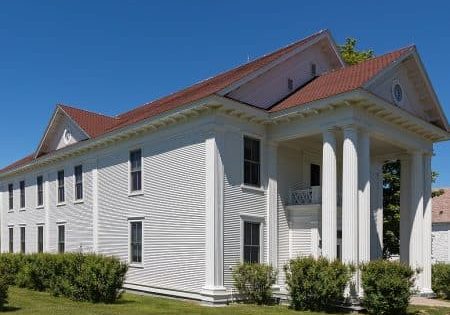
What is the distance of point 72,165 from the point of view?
27422mm

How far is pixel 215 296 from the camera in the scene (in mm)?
16984

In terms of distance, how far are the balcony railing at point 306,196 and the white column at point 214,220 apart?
3.73 m

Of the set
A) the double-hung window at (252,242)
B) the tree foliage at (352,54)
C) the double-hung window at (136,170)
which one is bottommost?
the double-hung window at (252,242)

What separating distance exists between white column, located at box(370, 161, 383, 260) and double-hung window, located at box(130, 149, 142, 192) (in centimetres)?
1057

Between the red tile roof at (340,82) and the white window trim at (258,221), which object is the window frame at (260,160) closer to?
the white window trim at (258,221)

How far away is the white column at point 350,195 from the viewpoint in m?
16.5

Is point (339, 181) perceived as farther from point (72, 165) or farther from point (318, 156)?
point (72, 165)

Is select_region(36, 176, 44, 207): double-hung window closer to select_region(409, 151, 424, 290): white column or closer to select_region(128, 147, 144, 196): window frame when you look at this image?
select_region(128, 147, 144, 196): window frame

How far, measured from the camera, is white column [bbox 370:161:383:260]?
76.2ft

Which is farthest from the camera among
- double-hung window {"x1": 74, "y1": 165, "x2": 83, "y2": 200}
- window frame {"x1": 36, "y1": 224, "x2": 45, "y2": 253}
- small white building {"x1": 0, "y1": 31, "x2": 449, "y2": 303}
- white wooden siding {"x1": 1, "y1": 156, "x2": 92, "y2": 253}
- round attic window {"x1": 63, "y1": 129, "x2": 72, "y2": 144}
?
window frame {"x1": 36, "y1": 224, "x2": 45, "y2": 253}

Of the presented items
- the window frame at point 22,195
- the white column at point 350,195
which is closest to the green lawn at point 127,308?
the white column at point 350,195

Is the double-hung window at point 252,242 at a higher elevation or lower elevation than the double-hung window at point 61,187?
lower

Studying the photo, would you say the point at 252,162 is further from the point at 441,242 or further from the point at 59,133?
the point at 441,242

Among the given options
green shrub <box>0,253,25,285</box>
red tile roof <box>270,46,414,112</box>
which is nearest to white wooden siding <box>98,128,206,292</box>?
red tile roof <box>270,46,414,112</box>
